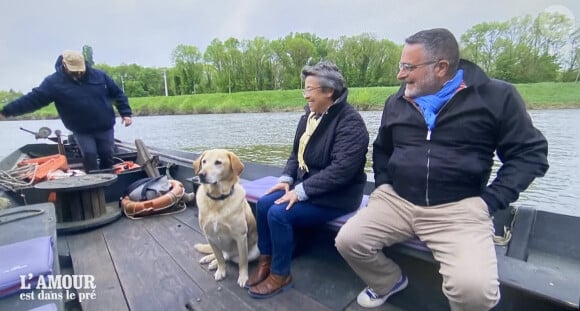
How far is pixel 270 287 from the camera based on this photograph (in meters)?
1.78

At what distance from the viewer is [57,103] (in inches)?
126

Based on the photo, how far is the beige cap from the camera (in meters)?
3.12

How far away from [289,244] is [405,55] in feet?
3.79

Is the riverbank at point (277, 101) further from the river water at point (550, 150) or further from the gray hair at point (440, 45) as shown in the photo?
the gray hair at point (440, 45)

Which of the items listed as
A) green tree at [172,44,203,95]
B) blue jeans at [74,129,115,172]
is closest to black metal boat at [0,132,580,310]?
blue jeans at [74,129,115,172]

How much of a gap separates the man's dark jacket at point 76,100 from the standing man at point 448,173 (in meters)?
2.98

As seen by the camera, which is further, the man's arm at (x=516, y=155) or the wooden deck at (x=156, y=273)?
the wooden deck at (x=156, y=273)

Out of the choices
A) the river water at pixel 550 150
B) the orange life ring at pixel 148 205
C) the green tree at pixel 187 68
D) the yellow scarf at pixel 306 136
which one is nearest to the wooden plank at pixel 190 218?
the orange life ring at pixel 148 205

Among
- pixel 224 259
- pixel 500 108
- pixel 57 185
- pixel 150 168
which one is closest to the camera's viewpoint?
pixel 500 108

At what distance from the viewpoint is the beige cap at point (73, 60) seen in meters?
3.12

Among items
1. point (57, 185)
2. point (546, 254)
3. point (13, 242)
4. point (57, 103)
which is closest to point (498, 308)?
point (546, 254)

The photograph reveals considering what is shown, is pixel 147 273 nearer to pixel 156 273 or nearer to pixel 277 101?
pixel 156 273

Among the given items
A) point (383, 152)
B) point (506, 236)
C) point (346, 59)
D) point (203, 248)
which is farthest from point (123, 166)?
point (346, 59)

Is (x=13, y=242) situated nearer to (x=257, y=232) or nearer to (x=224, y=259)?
(x=224, y=259)
